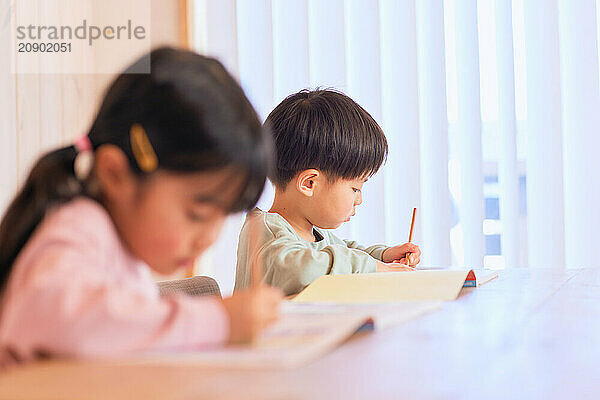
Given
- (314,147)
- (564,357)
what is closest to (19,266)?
(564,357)

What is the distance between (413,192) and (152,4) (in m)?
1.03

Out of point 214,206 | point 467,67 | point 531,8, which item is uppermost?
point 531,8

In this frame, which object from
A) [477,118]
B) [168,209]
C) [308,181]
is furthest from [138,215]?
[477,118]

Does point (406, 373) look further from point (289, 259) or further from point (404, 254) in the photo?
point (404, 254)

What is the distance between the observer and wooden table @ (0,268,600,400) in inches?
14.5

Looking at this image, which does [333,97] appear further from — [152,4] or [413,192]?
[152,4]

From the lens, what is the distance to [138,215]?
21.7 inches

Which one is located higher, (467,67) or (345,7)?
(345,7)

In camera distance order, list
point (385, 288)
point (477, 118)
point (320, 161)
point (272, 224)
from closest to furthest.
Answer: point (385, 288) < point (272, 224) < point (320, 161) < point (477, 118)

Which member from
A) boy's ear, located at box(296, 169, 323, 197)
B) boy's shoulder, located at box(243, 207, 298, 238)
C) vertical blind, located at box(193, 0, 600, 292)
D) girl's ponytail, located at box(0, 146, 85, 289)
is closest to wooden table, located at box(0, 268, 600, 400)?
girl's ponytail, located at box(0, 146, 85, 289)

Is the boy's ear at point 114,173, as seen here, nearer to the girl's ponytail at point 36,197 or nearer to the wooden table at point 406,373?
the girl's ponytail at point 36,197

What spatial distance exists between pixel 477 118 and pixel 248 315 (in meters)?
1.78

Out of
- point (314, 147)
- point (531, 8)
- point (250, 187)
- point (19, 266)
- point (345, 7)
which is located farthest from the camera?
point (345, 7)

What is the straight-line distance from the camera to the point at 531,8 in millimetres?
2154
